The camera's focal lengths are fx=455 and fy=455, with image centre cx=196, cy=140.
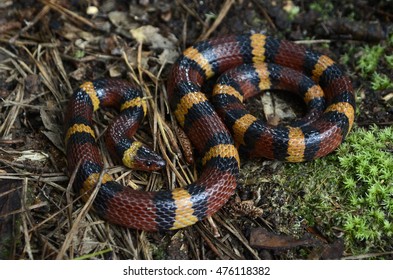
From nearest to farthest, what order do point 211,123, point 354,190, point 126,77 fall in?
point 354,190 < point 211,123 < point 126,77

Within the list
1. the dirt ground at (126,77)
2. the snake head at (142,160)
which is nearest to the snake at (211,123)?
the snake head at (142,160)

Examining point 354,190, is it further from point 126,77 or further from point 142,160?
point 126,77

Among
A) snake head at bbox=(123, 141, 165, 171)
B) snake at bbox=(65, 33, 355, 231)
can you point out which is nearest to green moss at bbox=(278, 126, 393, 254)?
snake at bbox=(65, 33, 355, 231)

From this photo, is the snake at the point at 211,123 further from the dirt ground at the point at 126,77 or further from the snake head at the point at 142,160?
the dirt ground at the point at 126,77

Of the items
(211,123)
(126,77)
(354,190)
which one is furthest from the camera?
(126,77)

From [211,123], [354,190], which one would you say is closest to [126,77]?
[211,123]

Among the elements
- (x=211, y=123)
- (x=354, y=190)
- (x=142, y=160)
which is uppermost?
(x=211, y=123)
